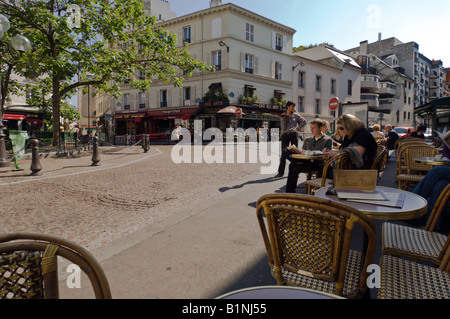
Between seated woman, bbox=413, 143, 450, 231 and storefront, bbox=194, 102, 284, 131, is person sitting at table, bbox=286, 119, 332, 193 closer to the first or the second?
seated woman, bbox=413, 143, 450, 231

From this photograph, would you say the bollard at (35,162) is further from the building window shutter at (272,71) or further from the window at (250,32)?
the building window shutter at (272,71)

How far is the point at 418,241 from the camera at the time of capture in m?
2.02

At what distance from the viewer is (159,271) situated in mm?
2471

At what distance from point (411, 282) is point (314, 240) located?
25.9 inches

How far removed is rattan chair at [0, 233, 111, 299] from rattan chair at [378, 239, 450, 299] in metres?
1.40

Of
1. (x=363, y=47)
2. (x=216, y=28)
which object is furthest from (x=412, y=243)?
(x=363, y=47)

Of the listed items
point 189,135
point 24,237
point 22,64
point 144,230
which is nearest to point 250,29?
point 189,135

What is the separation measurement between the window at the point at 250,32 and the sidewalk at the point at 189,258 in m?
28.4

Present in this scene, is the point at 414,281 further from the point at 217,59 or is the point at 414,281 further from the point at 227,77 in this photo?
the point at 217,59

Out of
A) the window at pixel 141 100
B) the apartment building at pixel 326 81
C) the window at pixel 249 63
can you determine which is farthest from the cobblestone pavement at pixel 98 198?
the apartment building at pixel 326 81

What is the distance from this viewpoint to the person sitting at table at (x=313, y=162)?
485 cm
